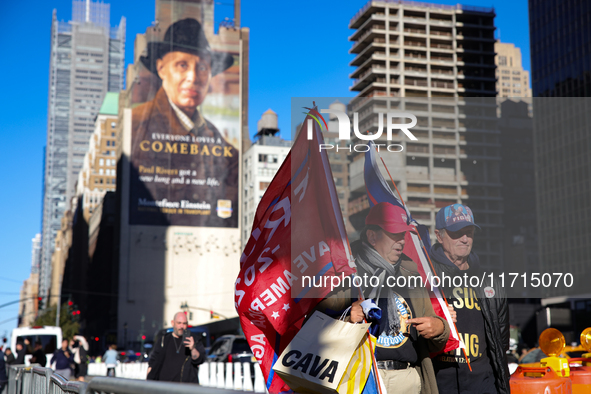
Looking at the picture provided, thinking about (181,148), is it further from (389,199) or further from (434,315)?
(434,315)

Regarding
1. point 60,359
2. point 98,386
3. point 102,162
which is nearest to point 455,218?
point 98,386

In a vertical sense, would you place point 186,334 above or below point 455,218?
below

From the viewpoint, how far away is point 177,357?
8.23 m

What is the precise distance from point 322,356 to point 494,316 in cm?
200

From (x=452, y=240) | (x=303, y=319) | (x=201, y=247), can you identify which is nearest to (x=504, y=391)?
(x=452, y=240)

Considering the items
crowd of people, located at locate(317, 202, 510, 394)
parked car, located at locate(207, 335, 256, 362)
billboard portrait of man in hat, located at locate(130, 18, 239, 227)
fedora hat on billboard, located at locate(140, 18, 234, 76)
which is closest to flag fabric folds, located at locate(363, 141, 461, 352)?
crowd of people, located at locate(317, 202, 510, 394)

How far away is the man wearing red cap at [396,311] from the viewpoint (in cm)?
454

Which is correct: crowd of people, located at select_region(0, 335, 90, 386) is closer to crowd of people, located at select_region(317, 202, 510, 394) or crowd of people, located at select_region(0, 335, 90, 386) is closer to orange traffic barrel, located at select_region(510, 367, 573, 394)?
crowd of people, located at select_region(317, 202, 510, 394)

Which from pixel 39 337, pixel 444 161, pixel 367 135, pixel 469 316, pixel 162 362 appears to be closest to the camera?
pixel 444 161

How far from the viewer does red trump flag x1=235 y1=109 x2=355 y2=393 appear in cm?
449

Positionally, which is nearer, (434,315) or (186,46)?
(434,315)

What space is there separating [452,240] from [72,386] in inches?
120

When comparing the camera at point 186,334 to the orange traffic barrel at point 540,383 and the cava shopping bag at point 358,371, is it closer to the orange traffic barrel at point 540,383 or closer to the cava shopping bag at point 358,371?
the orange traffic barrel at point 540,383

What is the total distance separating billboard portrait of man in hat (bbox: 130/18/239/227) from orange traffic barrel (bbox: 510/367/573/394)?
280 feet
